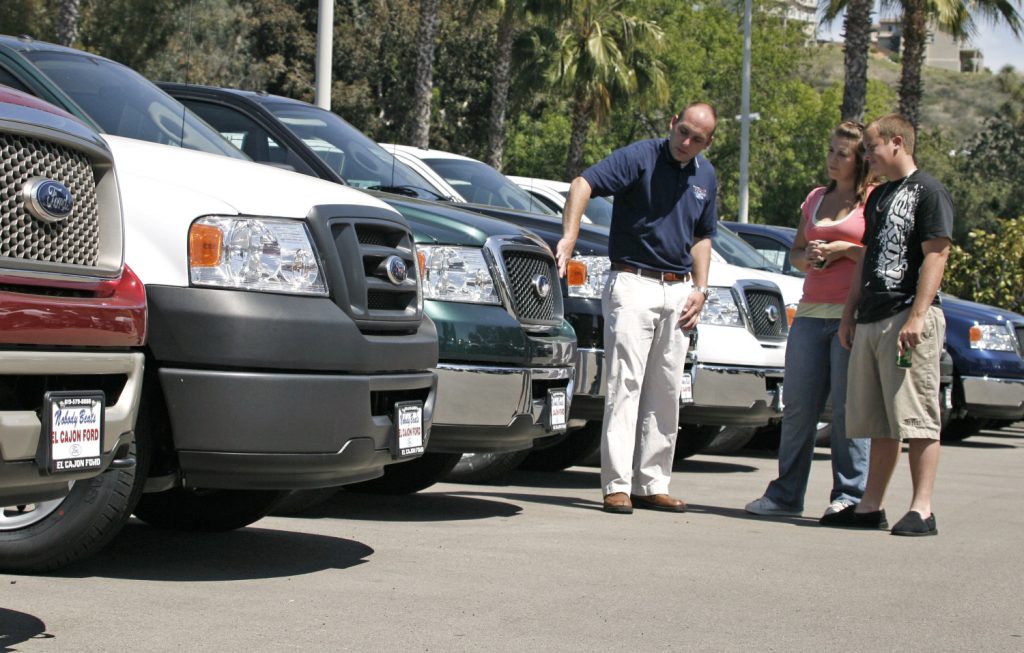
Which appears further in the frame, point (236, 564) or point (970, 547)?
point (970, 547)

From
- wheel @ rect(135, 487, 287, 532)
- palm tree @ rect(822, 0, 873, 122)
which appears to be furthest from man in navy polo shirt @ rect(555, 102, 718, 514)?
palm tree @ rect(822, 0, 873, 122)

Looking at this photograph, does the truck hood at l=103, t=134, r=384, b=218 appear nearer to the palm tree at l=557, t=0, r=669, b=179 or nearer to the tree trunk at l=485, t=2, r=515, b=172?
the palm tree at l=557, t=0, r=669, b=179

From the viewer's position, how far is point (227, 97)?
9016 mm

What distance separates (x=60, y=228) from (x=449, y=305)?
9.32ft

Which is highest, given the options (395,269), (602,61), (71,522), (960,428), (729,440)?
(602,61)

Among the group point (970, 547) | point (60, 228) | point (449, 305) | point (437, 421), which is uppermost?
point (60, 228)

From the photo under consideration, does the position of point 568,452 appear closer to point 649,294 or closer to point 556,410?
point 649,294

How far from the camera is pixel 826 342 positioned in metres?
8.07

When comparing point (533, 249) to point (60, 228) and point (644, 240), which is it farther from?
point (60, 228)

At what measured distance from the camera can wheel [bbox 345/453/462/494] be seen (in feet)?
24.4

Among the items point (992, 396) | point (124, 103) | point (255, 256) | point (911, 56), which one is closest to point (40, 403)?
point (255, 256)

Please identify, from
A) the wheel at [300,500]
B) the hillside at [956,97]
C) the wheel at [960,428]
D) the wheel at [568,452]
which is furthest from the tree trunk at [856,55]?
the hillside at [956,97]

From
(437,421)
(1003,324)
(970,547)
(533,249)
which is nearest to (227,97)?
(533,249)

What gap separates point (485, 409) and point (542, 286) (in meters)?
0.88
